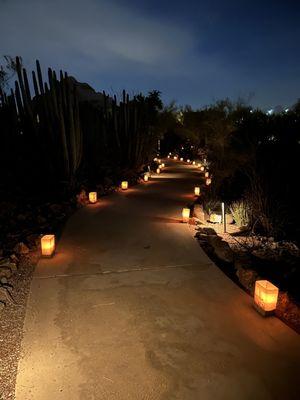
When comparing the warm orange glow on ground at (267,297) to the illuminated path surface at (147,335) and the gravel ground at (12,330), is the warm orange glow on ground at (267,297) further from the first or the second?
the gravel ground at (12,330)

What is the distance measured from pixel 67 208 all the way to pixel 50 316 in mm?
4680

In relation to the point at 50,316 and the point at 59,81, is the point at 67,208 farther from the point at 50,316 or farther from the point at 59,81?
the point at 50,316

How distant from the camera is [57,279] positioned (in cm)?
394

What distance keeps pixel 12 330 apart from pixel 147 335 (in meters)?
1.30

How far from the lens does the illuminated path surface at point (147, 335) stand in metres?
2.25

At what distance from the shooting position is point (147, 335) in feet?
9.23

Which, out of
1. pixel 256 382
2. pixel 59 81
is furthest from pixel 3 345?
pixel 59 81

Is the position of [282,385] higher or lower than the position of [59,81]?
lower

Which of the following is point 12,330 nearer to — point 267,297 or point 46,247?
point 46,247

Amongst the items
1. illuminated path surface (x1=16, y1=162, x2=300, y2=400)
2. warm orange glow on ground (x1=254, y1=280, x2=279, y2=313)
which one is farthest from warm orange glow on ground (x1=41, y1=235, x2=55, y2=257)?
warm orange glow on ground (x1=254, y1=280, x2=279, y2=313)

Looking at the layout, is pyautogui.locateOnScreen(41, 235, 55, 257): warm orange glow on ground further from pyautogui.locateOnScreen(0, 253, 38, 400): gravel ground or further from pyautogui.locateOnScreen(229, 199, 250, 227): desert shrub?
pyautogui.locateOnScreen(229, 199, 250, 227): desert shrub

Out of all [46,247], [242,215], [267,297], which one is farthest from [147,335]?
[242,215]

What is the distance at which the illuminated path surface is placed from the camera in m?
2.25

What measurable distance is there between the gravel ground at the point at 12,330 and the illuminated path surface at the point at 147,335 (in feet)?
0.25
